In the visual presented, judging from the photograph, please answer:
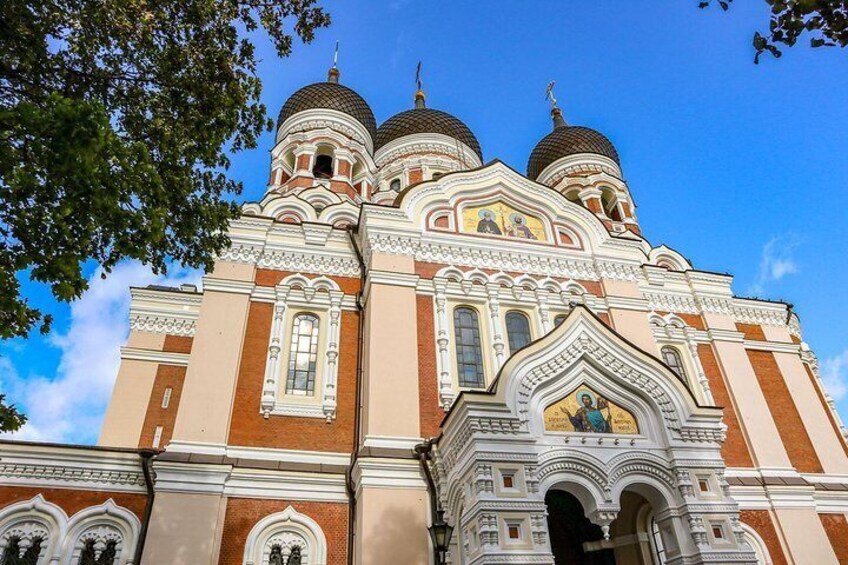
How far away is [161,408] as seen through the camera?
1502cm

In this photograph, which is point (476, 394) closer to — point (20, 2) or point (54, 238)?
point (54, 238)

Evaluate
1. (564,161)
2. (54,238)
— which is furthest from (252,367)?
(564,161)

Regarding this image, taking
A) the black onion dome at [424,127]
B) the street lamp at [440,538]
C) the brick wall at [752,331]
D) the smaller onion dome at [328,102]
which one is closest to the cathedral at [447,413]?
the street lamp at [440,538]

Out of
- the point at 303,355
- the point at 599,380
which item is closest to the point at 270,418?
the point at 303,355

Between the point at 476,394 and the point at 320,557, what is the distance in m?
3.85

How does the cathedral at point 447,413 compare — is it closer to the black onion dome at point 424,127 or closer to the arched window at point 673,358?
the arched window at point 673,358

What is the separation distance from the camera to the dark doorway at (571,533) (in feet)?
36.2

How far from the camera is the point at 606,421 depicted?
9508 millimetres

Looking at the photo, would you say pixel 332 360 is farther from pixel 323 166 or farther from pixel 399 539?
pixel 323 166

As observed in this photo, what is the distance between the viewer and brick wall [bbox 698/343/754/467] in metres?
13.1

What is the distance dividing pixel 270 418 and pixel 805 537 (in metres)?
10.8

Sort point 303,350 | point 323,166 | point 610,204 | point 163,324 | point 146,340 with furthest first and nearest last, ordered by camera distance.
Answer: point 323,166 < point 610,204 < point 163,324 < point 146,340 < point 303,350

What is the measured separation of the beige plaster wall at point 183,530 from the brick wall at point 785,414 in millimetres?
12440

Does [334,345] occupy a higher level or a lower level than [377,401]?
higher
